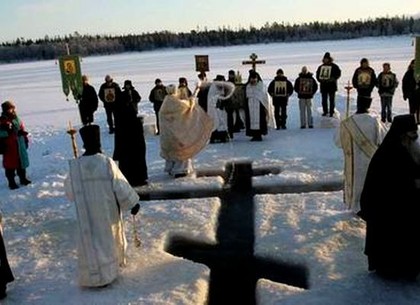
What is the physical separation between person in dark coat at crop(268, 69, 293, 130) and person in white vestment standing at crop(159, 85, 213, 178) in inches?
151

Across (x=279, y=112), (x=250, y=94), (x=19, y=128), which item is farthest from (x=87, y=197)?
(x=279, y=112)

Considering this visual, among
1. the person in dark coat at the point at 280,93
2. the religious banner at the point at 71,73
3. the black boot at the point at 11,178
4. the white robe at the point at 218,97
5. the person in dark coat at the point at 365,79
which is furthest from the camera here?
the person in dark coat at the point at 280,93

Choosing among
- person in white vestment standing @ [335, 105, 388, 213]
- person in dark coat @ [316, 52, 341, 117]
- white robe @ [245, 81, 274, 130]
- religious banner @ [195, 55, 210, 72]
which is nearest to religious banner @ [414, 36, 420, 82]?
person in dark coat @ [316, 52, 341, 117]

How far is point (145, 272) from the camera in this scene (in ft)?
20.5

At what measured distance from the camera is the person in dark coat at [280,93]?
43.5ft

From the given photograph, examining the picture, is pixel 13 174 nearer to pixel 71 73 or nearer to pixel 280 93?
pixel 71 73

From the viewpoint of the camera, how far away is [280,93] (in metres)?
13.3

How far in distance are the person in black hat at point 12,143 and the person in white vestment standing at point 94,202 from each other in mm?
4101

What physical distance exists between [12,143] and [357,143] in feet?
19.3

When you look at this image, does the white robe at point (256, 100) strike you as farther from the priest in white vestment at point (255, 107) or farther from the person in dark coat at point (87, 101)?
the person in dark coat at point (87, 101)

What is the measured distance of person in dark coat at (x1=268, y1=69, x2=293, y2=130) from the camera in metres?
13.3

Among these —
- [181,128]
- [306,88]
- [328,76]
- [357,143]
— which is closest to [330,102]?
[328,76]

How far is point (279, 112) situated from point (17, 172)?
21.0ft

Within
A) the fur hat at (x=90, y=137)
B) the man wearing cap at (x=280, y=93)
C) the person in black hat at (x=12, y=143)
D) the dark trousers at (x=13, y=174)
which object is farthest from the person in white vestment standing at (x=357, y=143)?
the man wearing cap at (x=280, y=93)
